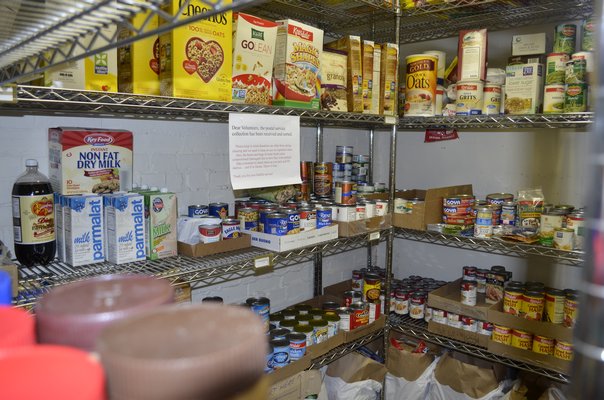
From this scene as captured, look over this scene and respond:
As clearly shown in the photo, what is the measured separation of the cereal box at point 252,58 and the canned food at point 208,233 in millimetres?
454

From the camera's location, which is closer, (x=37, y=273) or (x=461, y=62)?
(x=37, y=273)

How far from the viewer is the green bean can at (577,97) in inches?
68.9

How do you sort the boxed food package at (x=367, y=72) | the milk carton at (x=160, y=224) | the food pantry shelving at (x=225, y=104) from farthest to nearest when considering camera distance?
the boxed food package at (x=367, y=72), the milk carton at (x=160, y=224), the food pantry shelving at (x=225, y=104)

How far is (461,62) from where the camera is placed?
204 cm

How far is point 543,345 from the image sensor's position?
1.87 m

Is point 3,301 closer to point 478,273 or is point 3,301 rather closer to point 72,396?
point 72,396

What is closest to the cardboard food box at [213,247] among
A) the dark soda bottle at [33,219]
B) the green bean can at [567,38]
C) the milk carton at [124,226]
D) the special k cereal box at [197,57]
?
the milk carton at [124,226]

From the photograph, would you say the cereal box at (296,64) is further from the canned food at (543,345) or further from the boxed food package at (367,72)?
the canned food at (543,345)

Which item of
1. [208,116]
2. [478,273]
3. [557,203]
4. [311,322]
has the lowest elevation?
[311,322]

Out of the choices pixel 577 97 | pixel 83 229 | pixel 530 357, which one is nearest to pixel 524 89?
pixel 577 97

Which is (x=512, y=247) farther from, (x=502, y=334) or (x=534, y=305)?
(x=502, y=334)

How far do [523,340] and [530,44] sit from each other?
1.28m

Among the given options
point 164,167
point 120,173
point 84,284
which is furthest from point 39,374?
point 164,167

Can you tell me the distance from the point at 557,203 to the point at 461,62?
2.83 feet
